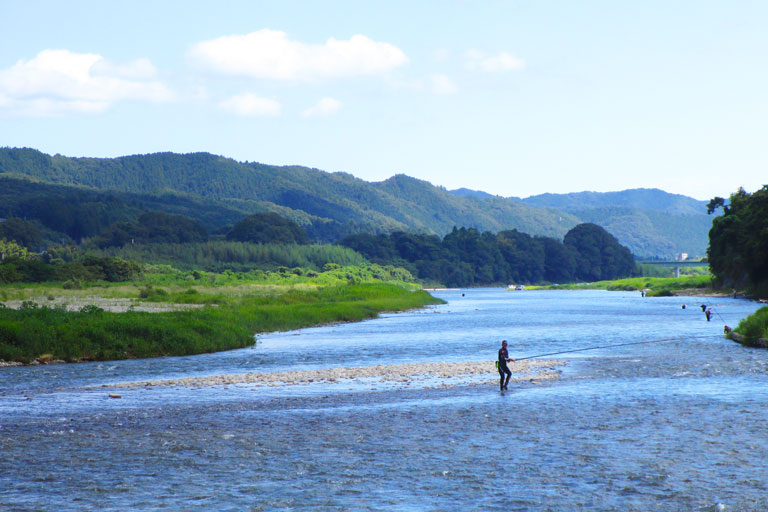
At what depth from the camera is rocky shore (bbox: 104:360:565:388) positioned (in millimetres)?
34250

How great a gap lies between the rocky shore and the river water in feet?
3.77

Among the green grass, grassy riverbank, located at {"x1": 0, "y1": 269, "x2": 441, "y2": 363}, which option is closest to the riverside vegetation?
grassy riverbank, located at {"x1": 0, "y1": 269, "x2": 441, "y2": 363}

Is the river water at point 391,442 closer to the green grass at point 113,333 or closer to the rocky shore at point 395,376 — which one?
the rocky shore at point 395,376

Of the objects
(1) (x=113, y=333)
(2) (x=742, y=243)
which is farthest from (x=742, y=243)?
(1) (x=113, y=333)

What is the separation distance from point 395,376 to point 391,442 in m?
15.1

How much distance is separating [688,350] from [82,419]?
3418 cm

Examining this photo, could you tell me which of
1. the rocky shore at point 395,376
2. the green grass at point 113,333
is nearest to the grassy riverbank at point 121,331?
the green grass at point 113,333

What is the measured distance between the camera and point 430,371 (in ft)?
127

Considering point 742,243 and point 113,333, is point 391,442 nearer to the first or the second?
point 113,333

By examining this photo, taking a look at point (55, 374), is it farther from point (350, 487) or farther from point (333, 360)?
point (350, 487)

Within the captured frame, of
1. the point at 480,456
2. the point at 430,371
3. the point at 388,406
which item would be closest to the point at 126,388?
the point at 388,406

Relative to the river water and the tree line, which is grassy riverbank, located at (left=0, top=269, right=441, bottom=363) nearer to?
the river water

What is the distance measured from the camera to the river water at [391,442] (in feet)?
54.3

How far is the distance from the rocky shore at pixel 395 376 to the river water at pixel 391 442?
1149mm
